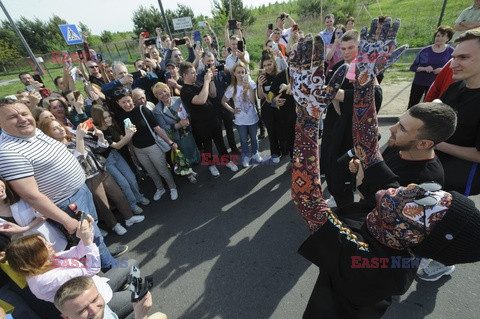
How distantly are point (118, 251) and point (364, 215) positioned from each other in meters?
3.24

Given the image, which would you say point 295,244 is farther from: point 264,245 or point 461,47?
point 461,47

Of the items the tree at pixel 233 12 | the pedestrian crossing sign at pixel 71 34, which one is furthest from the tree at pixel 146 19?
the pedestrian crossing sign at pixel 71 34

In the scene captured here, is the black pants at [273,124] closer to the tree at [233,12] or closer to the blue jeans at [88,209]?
the blue jeans at [88,209]

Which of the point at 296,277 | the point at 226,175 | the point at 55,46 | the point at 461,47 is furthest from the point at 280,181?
the point at 55,46

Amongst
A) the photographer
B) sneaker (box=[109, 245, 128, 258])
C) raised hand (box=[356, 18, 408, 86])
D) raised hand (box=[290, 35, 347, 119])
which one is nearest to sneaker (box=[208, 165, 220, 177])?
sneaker (box=[109, 245, 128, 258])

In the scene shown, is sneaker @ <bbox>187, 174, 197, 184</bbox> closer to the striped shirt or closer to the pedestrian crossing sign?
the striped shirt

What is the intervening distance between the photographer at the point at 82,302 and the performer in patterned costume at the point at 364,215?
109 cm

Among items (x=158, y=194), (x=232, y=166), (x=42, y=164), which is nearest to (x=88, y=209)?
(x=42, y=164)

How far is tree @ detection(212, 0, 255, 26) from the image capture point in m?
23.7

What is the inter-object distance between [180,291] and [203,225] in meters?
1.00

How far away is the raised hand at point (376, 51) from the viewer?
46.6 inches

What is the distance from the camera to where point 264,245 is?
3.07m

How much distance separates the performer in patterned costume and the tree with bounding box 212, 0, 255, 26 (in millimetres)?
24918

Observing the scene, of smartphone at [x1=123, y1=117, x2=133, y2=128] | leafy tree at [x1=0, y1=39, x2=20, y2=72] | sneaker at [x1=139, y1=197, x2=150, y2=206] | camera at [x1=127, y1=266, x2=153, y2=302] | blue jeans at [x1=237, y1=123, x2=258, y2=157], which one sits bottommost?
sneaker at [x1=139, y1=197, x2=150, y2=206]
